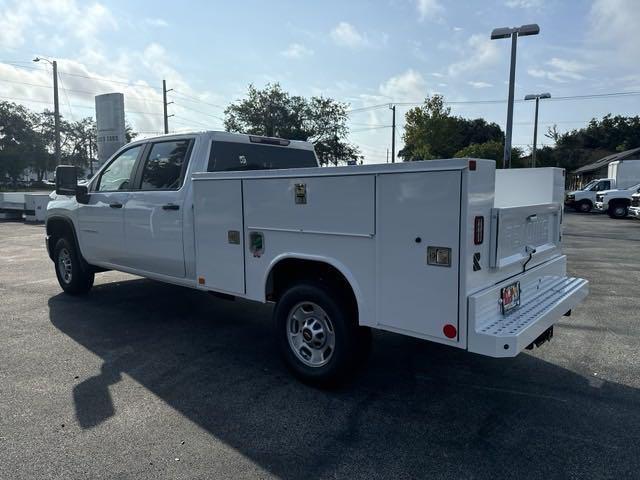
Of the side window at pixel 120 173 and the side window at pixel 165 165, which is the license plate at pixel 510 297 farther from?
the side window at pixel 120 173

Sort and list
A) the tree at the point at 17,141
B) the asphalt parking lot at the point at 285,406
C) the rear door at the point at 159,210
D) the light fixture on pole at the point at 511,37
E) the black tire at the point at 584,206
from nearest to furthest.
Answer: the asphalt parking lot at the point at 285,406, the rear door at the point at 159,210, the light fixture on pole at the point at 511,37, the black tire at the point at 584,206, the tree at the point at 17,141

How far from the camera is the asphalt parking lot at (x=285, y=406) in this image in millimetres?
3012

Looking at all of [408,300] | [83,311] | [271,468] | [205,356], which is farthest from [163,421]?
[83,311]

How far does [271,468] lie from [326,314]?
124 cm

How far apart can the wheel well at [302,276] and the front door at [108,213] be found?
2482 millimetres

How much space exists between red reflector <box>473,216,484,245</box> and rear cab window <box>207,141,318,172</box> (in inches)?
119

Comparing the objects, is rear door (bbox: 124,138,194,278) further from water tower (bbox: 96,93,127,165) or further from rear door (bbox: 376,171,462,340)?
water tower (bbox: 96,93,127,165)

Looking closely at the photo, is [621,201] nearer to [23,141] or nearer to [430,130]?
[430,130]

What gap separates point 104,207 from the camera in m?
6.21

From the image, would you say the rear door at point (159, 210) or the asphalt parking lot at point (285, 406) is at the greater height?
the rear door at point (159, 210)

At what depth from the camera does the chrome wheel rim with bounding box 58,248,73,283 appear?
7262 millimetres

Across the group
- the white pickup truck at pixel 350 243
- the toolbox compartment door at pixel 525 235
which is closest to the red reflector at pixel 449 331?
the white pickup truck at pixel 350 243

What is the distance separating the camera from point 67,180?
650cm

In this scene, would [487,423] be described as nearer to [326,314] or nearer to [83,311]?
[326,314]
